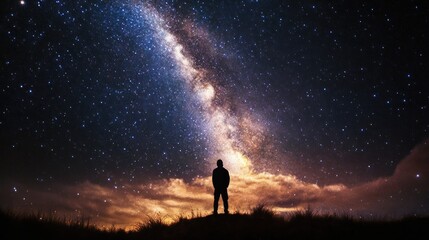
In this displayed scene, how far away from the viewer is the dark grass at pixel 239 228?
364 inches

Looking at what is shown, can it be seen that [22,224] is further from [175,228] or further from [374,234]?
[374,234]

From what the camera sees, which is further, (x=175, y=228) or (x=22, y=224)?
(x=175, y=228)

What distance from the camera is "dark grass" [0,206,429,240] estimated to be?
9234 mm

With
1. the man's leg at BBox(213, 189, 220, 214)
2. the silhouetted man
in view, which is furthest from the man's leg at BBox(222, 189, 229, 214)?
the man's leg at BBox(213, 189, 220, 214)

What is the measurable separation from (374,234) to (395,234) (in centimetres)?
53

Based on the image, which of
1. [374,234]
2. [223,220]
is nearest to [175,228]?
[223,220]

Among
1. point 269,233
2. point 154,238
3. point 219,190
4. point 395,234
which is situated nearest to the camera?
point 395,234

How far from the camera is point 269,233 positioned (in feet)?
31.9

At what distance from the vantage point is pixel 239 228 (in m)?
10.3

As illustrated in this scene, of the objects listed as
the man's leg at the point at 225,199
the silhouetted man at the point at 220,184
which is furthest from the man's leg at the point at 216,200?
the man's leg at the point at 225,199

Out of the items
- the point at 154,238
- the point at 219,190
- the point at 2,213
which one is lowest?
the point at 154,238

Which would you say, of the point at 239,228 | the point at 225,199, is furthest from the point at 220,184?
the point at 239,228

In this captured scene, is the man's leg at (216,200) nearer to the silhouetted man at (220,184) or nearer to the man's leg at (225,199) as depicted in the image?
the silhouetted man at (220,184)

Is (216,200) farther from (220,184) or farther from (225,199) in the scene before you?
(220,184)
